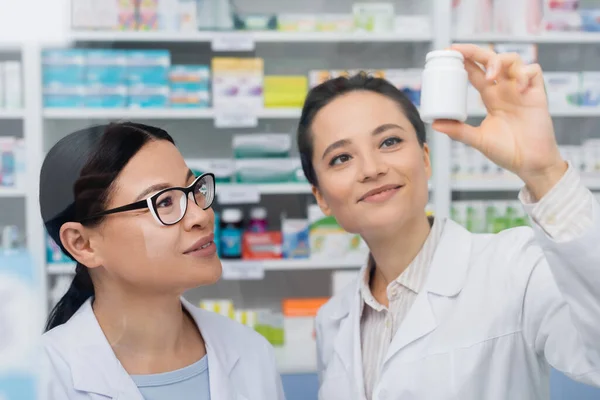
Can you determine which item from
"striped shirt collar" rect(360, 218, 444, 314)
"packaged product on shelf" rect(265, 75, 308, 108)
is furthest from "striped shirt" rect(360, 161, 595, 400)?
"packaged product on shelf" rect(265, 75, 308, 108)

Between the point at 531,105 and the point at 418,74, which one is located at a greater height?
the point at 418,74

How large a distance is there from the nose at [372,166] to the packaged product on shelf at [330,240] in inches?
32.5

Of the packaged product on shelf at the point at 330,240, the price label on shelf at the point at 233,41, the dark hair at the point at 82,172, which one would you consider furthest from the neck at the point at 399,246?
the price label on shelf at the point at 233,41

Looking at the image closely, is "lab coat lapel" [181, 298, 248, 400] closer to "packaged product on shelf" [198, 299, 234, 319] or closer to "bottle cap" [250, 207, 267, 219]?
"packaged product on shelf" [198, 299, 234, 319]

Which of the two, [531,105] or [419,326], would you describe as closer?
[531,105]

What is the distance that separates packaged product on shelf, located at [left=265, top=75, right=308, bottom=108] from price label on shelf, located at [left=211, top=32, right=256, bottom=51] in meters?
0.17

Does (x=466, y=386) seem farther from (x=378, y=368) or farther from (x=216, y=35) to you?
(x=216, y=35)

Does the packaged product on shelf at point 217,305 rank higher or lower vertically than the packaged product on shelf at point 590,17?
lower

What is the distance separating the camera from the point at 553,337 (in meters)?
0.92

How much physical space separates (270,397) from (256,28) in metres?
1.25

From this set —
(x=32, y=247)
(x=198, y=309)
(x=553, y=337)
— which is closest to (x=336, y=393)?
(x=198, y=309)

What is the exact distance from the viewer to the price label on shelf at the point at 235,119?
167 centimetres

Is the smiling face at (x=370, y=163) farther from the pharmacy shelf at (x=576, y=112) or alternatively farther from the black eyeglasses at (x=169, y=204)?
the pharmacy shelf at (x=576, y=112)

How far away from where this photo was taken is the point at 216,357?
3.38ft
